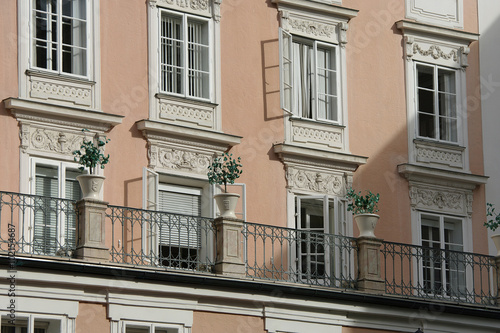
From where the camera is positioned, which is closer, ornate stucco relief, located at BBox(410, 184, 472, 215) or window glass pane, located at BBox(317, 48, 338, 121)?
window glass pane, located at BBox(317, 48, 338, 121)

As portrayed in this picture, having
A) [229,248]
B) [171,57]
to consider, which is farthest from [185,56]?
[229,248]

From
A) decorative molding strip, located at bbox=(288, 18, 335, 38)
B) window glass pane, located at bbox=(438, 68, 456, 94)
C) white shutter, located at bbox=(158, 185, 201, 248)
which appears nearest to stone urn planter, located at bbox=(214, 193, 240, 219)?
white shutter, located at bbox=(158, 185, 201, 248)

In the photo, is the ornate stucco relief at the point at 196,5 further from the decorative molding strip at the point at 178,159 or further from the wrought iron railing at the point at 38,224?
the wrought iron railing at the point at 38,224

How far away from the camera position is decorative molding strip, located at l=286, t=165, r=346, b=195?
2766 cm

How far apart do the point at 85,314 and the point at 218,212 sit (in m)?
4.14

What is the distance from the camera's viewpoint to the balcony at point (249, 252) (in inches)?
942

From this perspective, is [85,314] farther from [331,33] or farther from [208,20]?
[331,33]

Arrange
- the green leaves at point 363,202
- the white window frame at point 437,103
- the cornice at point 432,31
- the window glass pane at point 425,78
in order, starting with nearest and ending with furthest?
the green leaves at point 363,202 < the white window frame at point 437,103 < the cornice at point 432,31 < the window glass pane at point 425,78

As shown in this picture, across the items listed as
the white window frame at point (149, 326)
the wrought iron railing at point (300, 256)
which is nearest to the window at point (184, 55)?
the wrought iron railing at point (300, 256)

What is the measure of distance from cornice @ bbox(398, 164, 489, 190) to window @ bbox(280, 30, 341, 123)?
1747 mm

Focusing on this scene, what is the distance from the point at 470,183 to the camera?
97.2 feet

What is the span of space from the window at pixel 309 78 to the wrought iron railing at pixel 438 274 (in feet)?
9.42

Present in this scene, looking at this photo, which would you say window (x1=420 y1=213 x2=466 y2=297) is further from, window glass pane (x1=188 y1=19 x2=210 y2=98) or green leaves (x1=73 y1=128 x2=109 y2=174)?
green leaves (x1=73 y1=128 x2=109 y2=174)

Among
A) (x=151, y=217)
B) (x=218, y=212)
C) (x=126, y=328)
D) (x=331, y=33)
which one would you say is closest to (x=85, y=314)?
(x=126, y=328)
